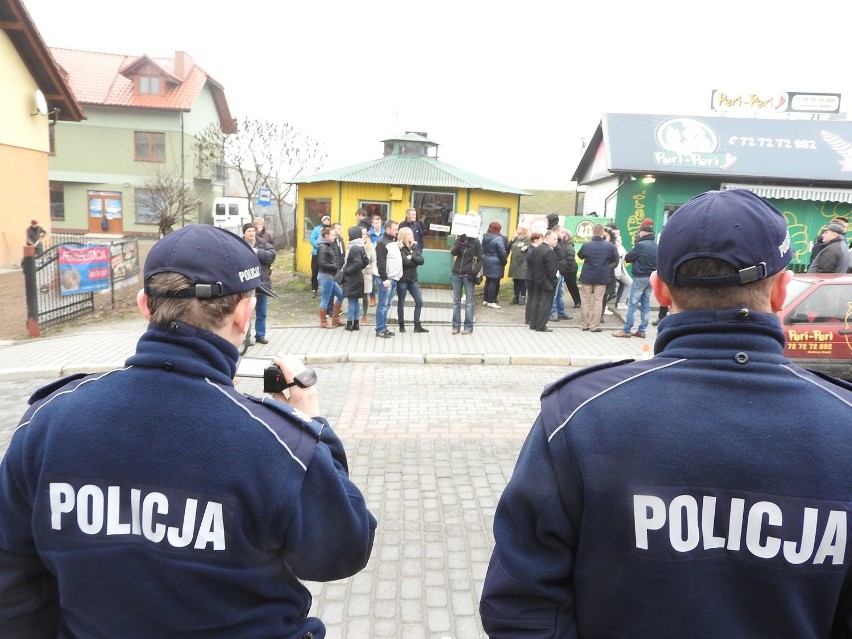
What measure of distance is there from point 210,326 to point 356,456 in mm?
4545

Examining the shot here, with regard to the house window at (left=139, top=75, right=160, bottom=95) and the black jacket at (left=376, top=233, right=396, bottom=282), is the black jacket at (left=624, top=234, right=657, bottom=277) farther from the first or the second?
the house window at (left=139, top=75, right=160, bottom=95)

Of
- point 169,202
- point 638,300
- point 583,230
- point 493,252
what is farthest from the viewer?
point 169,202

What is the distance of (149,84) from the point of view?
1528 inches

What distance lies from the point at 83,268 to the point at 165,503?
45.4 feet

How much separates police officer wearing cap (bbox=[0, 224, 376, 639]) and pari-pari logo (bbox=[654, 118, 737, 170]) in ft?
54.6

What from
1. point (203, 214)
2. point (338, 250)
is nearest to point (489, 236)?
point (338, 250)

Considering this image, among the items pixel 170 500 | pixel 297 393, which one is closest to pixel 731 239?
pixel 297 393

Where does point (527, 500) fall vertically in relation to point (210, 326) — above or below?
below

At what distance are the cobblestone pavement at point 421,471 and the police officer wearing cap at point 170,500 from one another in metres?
2.08

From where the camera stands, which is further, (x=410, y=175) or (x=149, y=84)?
(x=149, y=84)

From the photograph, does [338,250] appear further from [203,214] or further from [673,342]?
[203,214]

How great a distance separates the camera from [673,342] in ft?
5.64

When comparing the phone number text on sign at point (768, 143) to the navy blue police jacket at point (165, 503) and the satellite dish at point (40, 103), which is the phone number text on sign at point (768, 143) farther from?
the satellite dish at point (40, 103)

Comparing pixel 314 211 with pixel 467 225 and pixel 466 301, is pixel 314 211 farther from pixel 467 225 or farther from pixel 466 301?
pixel 466 301
